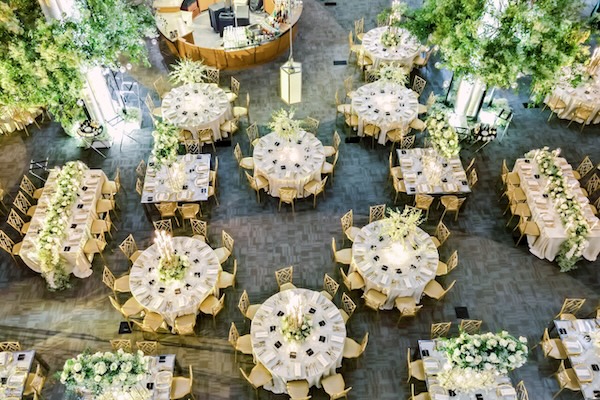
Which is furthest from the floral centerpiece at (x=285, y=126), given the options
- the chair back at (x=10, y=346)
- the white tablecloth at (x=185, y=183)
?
the chair back at (x=10, y=346)

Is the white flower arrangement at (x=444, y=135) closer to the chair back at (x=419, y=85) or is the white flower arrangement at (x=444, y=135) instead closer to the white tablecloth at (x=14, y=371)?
the chair back at (x=419, y=85)

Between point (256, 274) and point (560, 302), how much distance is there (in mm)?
6871

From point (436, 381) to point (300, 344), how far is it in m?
2.57

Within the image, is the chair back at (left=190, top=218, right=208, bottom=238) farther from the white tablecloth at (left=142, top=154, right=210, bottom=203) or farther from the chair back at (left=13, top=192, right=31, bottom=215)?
the chair back at (left=13, top=192, right=31, bottom=215)

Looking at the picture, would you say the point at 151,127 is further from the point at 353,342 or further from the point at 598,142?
the point at 598,142

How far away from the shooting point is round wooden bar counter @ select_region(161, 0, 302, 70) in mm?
16016

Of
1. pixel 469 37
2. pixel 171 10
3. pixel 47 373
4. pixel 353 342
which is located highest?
pixel 469 37

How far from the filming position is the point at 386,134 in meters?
13.7

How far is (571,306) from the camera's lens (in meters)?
9.98

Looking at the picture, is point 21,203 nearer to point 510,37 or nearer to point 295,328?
point 295,328

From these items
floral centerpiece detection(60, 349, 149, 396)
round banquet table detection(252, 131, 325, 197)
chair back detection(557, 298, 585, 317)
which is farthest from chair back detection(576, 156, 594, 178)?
floral centerpiece detection(60, 349, 149, 396)

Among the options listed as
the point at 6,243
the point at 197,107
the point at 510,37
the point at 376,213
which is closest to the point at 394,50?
the point at 510,37

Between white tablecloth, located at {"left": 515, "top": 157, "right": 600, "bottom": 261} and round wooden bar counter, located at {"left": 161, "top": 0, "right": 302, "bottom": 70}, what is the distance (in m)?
8.76

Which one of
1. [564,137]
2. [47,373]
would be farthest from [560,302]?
[47,373]
